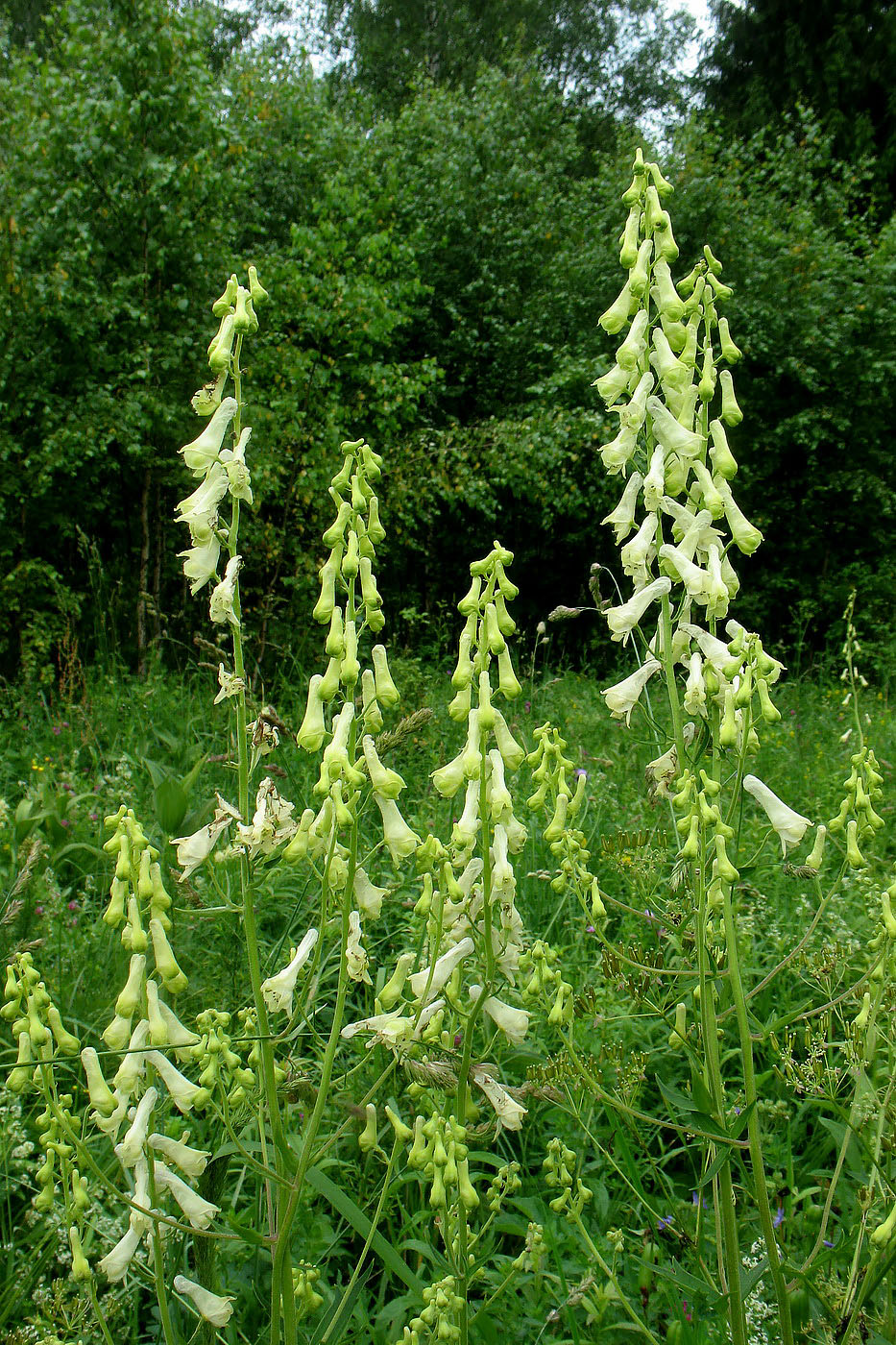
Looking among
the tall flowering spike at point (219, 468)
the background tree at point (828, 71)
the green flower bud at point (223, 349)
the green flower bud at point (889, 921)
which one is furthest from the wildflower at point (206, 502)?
the background tree at point (828, 71)

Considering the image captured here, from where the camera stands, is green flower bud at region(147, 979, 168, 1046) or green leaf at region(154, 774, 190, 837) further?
green leaf at region(154, 774, 190, 837)

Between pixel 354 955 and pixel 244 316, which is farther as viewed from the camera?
pixel 244 316

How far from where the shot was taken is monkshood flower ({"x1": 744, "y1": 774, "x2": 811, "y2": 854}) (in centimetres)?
175

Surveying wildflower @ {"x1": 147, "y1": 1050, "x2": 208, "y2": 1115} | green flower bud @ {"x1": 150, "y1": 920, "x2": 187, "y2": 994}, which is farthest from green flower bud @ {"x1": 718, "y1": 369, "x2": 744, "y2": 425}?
wildflower @ {"x1": 147, "y1": 1050, "x2": 208, "y2": 1115}

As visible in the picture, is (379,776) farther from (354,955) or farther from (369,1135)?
(369,1135)

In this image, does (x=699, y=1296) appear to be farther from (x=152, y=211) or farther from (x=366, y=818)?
(x=152, y=211)

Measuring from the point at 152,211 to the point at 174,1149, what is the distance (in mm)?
8486

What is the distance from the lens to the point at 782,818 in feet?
5.83

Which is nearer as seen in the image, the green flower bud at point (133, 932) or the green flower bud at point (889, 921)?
the green flower bud at point (133, 932)

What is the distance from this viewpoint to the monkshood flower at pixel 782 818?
1746 millimetres

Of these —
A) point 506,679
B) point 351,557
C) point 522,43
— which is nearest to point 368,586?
point 351,557

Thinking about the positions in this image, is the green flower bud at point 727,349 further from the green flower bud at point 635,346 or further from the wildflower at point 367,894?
the wildflower at point 367,894

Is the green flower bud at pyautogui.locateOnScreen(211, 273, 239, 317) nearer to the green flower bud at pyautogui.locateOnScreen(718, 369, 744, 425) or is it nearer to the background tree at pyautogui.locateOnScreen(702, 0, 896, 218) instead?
the green flower bud at pyautogui.locateOnScreen(718, 369, 744, 425)

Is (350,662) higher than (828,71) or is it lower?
lower
